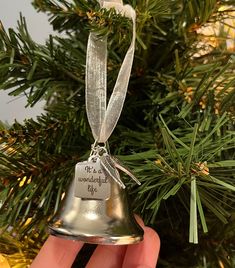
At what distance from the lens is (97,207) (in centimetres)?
35

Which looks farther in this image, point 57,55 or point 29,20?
point 29,20

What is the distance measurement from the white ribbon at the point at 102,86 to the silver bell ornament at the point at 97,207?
3 cm

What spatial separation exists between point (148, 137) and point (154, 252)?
0.10 m

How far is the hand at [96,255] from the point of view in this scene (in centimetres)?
38

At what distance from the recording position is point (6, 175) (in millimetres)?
432

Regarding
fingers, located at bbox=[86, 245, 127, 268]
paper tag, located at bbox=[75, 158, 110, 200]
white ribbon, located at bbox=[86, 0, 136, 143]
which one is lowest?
fingers, located at bbox=[86, 245, 127, 268]

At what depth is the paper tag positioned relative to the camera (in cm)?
35

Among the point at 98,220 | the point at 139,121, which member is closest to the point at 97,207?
the point at 98,220

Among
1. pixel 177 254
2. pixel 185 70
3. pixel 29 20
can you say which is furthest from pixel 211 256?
pixel 29 20

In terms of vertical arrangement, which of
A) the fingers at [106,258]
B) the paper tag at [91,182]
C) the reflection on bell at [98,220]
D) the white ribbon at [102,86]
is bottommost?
the fingers at [106,258]

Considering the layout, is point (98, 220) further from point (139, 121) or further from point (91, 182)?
point (139, 121)

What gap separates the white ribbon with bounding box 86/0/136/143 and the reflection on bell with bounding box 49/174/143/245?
45 millimetres

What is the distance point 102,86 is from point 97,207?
94mm

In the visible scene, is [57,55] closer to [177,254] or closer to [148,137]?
[148,137]
